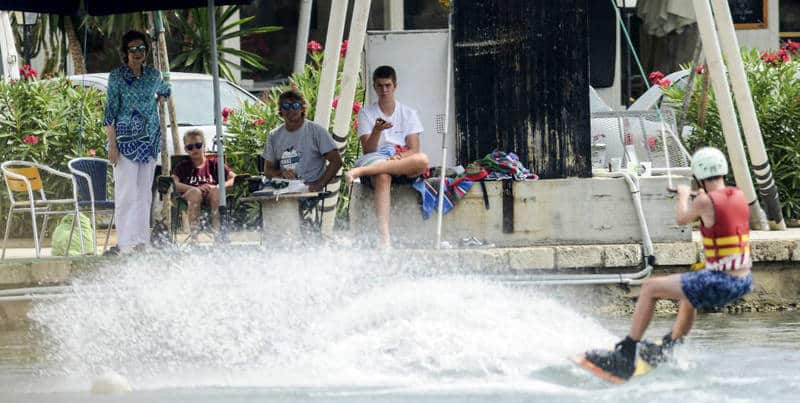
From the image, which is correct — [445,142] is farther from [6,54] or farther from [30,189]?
[6,54]

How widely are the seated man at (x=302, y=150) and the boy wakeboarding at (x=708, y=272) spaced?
12.3 ft

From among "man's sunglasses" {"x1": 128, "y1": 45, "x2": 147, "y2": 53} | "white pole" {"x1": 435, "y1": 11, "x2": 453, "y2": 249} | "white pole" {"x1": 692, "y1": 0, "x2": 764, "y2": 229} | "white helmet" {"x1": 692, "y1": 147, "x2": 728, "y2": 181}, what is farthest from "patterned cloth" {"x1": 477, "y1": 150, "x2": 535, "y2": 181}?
"white helmet" {"x1": 692, "y1": 147, "x2": 728, "y2": 181}

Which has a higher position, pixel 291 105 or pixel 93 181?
pixel 291 105

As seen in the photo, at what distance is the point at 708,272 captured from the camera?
912cm

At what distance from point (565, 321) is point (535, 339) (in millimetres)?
613

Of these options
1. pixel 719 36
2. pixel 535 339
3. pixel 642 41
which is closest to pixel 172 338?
pixel 535 339

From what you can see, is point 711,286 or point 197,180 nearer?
point 711,286

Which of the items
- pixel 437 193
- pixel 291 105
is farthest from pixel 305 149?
pixel 437 193

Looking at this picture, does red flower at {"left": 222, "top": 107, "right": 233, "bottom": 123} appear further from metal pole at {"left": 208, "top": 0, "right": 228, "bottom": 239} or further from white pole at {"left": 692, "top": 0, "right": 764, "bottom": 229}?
white pole at {"left": 692, "top": 0, "right": 764, "bottom": 229}

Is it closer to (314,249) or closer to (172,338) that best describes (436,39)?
(314,249)

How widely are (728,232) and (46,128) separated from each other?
28.1ft

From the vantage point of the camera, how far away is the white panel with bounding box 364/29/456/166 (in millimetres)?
13008

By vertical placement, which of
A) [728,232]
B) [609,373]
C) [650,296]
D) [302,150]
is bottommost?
[609,373]

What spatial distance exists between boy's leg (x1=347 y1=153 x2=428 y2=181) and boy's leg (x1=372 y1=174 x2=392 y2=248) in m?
0.06
